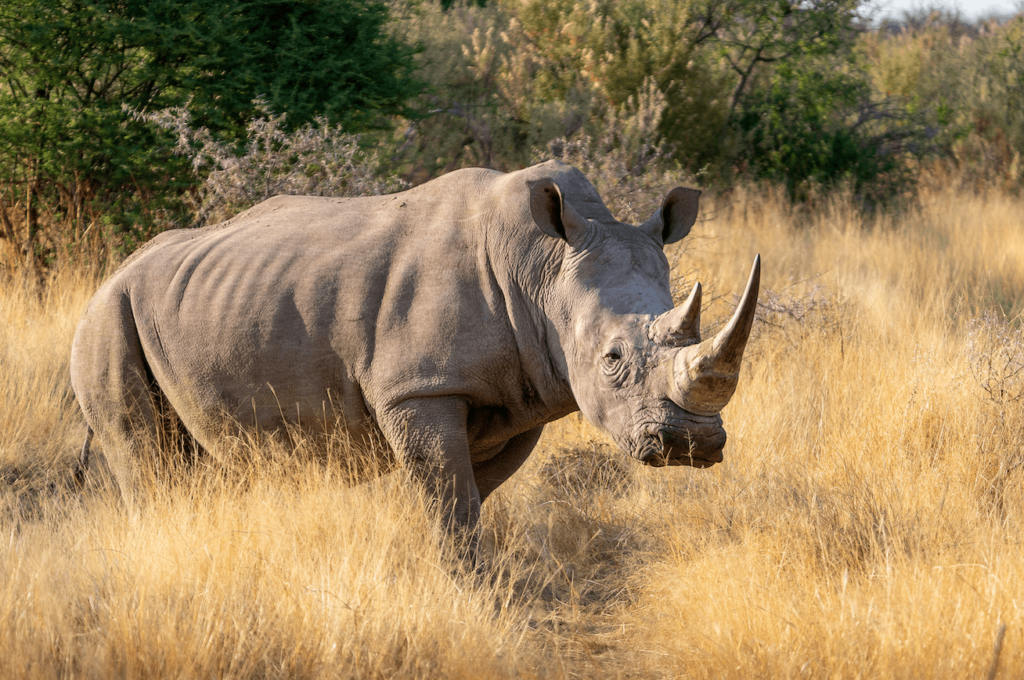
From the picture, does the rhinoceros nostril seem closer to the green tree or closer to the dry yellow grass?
the dry yellow grass

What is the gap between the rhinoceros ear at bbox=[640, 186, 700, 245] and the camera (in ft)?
12.8

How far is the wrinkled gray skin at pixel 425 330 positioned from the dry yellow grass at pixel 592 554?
12.3 inches

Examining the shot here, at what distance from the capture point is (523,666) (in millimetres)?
3193

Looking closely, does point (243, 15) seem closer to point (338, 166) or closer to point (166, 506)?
point (338, 166)

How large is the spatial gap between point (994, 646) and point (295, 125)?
713 cm

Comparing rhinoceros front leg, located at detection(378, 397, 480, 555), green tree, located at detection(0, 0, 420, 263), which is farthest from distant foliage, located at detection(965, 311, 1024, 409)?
green tree, located at detection(0, 0, 420, 263)

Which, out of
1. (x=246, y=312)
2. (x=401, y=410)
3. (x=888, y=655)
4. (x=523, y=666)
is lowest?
(x=523, y=666)

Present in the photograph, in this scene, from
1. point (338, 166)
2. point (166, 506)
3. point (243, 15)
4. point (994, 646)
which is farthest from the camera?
point (243, 15)

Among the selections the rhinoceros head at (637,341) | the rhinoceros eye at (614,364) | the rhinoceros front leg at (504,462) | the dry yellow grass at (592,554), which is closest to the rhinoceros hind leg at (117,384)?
the dry yellow grass at (592,554)

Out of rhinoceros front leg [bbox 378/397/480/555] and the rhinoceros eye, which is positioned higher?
the rhinoceros eye

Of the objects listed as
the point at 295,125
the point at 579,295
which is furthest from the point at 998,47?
the point at 579,295

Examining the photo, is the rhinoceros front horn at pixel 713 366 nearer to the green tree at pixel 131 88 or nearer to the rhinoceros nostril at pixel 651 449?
the rhinoceros nostril at pixel 651 449

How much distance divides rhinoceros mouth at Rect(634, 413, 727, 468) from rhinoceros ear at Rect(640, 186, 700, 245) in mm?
862

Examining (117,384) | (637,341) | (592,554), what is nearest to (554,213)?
(637,341)
